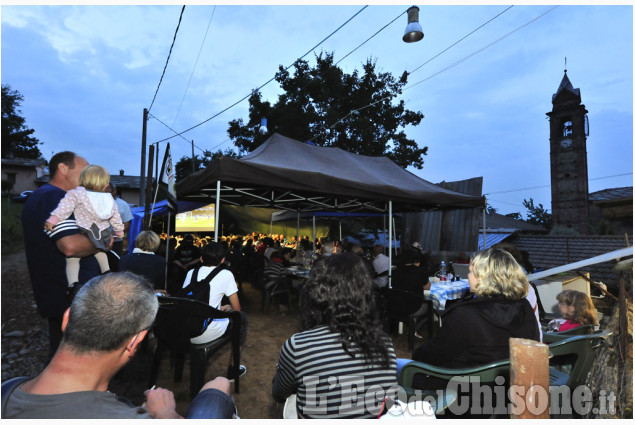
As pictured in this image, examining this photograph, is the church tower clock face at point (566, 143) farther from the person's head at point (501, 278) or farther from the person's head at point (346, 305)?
the person's head at point (346, 305)

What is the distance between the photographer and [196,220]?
45.9 feet

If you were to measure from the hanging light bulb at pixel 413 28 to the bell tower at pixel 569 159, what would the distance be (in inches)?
1258

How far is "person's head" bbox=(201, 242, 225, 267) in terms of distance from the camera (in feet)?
10.1

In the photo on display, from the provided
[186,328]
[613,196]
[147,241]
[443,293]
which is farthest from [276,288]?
[613,196]

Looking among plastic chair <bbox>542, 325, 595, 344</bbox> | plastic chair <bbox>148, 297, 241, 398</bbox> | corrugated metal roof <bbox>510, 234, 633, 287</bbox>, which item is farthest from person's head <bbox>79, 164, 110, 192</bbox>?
corrugated metal roof <bbox>510, 234, 633, 287</bbox>

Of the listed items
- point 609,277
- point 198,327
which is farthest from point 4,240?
point 609,277

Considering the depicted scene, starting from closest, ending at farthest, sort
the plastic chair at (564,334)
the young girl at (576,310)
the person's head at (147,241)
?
the plastic chair at (564,334), the young girl at (576,310), the person's head at (147,241)

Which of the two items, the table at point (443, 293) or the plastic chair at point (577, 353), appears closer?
the plastic chair at point (577, 353)

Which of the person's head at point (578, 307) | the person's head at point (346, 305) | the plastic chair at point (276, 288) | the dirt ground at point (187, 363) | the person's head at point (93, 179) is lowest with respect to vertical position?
the dirt ground at point (187, 363)

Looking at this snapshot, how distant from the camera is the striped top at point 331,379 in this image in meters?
1.43

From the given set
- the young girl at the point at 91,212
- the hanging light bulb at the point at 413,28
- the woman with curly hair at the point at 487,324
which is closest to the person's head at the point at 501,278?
the woman with curly hair at the point at 487,324

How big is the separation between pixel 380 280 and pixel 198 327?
3509 mm

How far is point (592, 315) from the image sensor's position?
311 cm

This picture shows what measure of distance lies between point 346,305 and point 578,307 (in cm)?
290
